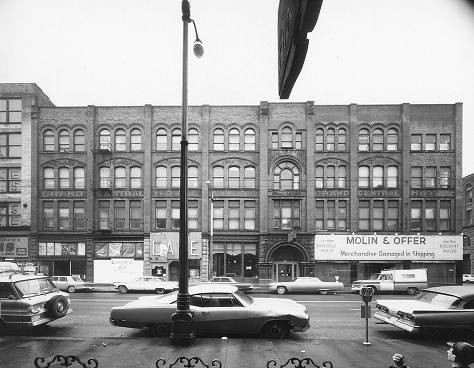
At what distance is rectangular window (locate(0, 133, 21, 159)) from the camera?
3241 centimetres

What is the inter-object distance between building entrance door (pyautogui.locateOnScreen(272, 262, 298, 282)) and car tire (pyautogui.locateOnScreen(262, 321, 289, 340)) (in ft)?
69.3

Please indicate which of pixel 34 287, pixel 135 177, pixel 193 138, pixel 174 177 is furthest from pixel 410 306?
pixel 135 177

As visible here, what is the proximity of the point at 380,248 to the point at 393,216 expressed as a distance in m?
2.95

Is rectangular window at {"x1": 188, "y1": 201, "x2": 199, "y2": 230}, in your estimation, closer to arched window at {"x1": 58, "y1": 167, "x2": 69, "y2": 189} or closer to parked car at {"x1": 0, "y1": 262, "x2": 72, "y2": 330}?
arched window at {"x1": 58, "y1": 167, "x2": 69, "y2": 189}

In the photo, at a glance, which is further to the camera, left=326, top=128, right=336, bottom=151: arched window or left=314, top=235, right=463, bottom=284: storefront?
left=326, top=128, right=336, bottom=151: arched window

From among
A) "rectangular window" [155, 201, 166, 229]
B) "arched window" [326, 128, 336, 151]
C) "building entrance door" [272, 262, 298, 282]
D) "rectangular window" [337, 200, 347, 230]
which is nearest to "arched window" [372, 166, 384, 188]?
"rectangular window" [337, 200, 347, 230]

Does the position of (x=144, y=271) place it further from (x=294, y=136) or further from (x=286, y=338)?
(x=286, y=338)

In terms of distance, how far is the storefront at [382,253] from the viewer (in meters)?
31.1

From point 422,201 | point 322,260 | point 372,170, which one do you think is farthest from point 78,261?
point 422,201

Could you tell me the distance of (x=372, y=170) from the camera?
3197 cm

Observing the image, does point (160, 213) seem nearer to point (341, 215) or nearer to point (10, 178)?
point (10, 178)

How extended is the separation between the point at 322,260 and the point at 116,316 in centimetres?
2300

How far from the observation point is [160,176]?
32.3m

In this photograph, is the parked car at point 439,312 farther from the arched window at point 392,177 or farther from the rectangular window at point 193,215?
the rectangular window at point 193,215
